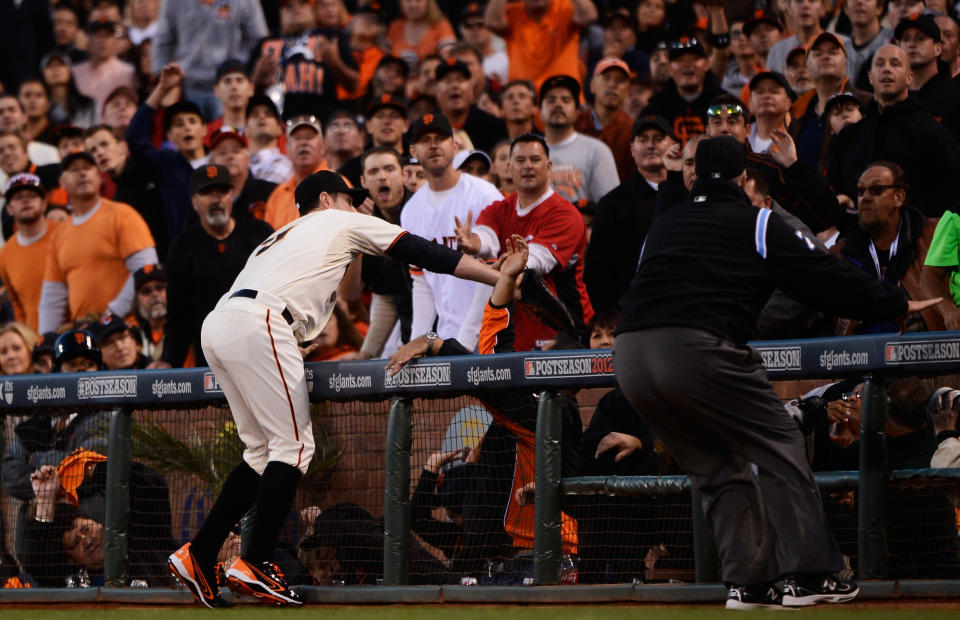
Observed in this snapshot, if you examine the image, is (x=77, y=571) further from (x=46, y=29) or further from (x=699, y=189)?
(x=46, y=29)

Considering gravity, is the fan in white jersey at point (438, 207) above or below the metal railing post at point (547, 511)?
above

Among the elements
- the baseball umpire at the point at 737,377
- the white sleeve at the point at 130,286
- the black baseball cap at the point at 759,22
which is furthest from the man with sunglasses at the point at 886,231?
the white sleeve at the point at 130,286

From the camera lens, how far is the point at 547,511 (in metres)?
5.94

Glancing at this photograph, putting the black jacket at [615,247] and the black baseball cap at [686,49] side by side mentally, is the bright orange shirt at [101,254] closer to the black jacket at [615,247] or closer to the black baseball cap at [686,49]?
the black jacket at [615,247]

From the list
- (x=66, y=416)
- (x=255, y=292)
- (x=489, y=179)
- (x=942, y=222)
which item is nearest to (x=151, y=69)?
(x=489, y=179)

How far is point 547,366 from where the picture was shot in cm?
600

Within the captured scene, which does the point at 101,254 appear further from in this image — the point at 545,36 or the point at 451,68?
the point at 545,36

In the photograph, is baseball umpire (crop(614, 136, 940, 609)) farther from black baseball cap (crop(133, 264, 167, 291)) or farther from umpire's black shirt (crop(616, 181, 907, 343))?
black baseball cap (crop(133, 264, 167, 291))

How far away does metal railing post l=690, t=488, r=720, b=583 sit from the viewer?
5648 mm

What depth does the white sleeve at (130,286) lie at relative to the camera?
10.4 metres

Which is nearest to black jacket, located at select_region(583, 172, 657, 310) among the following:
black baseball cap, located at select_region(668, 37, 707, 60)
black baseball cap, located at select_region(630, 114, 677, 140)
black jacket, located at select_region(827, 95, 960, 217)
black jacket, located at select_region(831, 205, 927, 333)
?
black baseball cap, located at select_region(630, 114, 677, 140)

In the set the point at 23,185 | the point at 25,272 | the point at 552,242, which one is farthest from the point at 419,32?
the point at 552,242

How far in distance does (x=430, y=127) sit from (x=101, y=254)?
3590 millimetres

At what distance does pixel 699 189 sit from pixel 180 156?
701 centimetres
